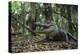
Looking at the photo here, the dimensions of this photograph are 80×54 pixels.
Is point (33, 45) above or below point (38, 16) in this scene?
below

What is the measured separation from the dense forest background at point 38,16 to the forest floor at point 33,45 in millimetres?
88

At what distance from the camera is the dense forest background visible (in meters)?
2.55

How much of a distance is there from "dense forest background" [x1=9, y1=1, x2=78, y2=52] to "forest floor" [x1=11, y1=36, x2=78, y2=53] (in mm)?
88

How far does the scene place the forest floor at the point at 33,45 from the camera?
99.8 inches

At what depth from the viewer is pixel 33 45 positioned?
263cm

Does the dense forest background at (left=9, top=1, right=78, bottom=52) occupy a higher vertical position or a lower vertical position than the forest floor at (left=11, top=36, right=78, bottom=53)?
higher

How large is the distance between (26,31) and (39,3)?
0.53m

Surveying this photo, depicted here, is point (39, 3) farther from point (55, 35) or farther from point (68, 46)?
point (68, 46)

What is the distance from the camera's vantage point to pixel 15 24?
2.54 meters

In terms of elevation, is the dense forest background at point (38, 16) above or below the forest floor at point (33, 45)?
above

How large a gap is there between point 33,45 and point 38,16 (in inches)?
19.5

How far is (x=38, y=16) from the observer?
2678 millimetres

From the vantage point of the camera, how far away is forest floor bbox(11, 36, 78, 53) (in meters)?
2.54

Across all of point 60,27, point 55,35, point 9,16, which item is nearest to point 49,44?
point 55,35
